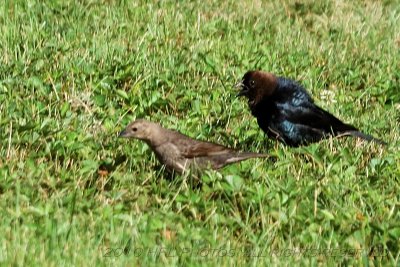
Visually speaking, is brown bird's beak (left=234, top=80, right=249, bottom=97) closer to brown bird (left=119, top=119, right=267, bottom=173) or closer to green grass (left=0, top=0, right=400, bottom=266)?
green grass (left=0, top=0, right=400, bottom=266)

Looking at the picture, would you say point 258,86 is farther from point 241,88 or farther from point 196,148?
point 196,148

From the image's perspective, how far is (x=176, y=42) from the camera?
9922 millimetres

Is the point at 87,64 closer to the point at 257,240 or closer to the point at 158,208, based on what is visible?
the point at 158,208

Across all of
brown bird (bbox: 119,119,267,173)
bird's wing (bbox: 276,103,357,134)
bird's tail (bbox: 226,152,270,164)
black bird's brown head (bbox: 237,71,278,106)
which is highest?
bird's tail (bbox: 226,152,270,164)

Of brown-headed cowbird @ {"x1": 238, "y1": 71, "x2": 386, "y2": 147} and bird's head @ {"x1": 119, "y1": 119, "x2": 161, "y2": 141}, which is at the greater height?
bird's head @ {"x1": 119, "y1": 119, "x2": 161, "y2": 141}

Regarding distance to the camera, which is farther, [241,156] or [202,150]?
[202,150]

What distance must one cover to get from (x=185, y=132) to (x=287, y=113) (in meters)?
0.97

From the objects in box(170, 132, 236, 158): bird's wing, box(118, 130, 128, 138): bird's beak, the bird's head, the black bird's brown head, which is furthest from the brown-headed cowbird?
box(118, 130, 128, 138): bird's beak

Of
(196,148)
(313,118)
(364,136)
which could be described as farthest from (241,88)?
(196,148)

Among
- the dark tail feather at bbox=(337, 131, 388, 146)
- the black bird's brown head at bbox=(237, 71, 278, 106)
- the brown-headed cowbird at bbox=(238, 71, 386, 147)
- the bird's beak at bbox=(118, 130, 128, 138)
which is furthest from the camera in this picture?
the black bird's brown head at bbox=(237, 71, 278, 106)

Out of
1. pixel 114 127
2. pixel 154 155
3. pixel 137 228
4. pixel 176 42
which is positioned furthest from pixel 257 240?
pixel 176 42

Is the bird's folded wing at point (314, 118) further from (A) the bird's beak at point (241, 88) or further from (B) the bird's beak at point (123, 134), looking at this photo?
(B) the bird's beak at point (123, 134)

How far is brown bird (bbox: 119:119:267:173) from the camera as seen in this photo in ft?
22.2

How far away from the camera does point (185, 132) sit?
7656 mm
